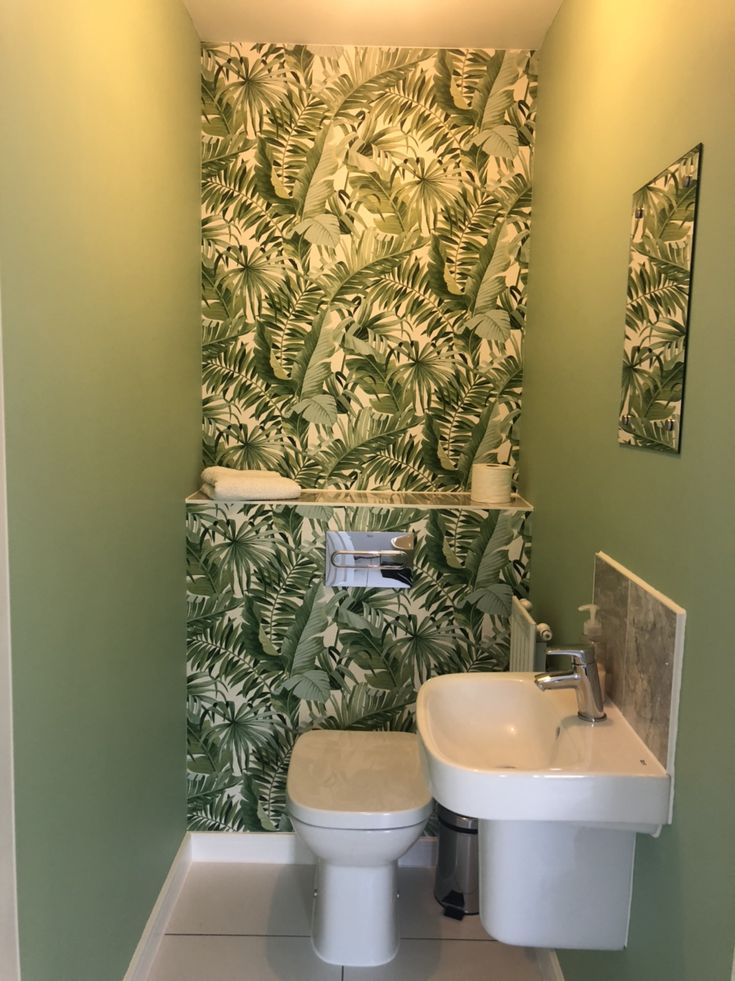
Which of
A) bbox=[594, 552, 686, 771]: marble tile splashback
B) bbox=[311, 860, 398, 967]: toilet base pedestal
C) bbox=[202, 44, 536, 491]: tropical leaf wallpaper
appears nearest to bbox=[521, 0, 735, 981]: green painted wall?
bbox=[594, 552, 686, 771]: marble tile splashback

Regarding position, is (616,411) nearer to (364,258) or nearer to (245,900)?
(364,258)

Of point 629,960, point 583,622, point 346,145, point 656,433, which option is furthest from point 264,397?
point 629,960

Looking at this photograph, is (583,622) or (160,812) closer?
(583,622)

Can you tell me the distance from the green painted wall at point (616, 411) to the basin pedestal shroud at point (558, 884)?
4cm

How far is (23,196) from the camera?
4.05 ft

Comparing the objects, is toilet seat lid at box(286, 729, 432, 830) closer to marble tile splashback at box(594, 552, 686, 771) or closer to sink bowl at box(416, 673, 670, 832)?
sink bowl at box(416, 673, 670, 832)

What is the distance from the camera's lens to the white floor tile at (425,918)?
2217 millimetres

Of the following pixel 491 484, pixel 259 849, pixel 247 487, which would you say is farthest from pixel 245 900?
pixel 491 484

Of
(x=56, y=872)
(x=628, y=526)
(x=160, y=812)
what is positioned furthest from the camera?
(x=160, y=812)

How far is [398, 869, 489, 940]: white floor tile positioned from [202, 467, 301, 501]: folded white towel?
4.32 feet

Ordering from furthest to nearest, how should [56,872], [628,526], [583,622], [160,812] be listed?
[160,812] < [583,622] < [628,526] < [56,872]

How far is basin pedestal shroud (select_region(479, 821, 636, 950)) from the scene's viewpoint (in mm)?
1526

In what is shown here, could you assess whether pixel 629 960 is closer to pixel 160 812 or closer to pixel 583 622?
pixel 583 622

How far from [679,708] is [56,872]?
1182 mm
